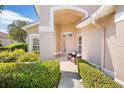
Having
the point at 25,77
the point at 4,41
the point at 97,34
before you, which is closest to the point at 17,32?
the point at 4,41

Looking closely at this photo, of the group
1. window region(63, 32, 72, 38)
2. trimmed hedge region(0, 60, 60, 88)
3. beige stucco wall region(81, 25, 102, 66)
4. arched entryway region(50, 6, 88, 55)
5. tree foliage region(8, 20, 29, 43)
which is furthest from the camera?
tree foliage region(8, 20, 29, 43)

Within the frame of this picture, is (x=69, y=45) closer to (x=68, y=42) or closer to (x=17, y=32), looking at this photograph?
(x=68, y=42)

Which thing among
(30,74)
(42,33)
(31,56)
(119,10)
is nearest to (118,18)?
(119,10)

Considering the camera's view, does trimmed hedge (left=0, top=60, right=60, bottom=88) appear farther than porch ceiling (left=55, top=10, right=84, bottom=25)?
No

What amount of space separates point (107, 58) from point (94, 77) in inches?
135

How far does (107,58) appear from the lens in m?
8.65

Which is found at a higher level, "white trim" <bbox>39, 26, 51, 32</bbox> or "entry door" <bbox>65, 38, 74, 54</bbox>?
"white trim" <bbox>39, 26, 51, 32</bbox>

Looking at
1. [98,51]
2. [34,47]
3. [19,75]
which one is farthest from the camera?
[34,47]

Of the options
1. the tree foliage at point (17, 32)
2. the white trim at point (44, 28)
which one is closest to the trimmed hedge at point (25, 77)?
the white trim at point (44, 28)

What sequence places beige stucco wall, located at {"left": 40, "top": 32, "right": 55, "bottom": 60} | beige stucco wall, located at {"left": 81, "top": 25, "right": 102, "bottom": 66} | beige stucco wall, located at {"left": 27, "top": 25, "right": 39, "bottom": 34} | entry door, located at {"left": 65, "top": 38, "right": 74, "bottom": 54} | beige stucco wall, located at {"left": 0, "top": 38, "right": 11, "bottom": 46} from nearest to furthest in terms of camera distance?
beige stucco wall, located at {"left": 81, "top": 25, "right": 102, "bottom": 66} < beige stucco wall, located at {"left": 40, "top": 32, "right": 55, "bottom": 60} < beige stucco wall, located at {"left": 27, "top": 25, "right": 39, "bottom": 34} < entry door, located at {"left": 65, "top": 38, "right": 74, "bottom": 54} < beige stucco wall, located at {"left": 0, "top": 38, "right": 11, "bottom": 46}

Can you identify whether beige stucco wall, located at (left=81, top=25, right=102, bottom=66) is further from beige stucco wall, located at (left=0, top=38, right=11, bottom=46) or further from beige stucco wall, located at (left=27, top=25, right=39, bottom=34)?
beige stucco wall, located at (left=0, top=38, right=11, bottom=46)

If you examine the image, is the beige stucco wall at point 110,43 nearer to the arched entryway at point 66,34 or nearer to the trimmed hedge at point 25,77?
the trimmed hedge at point 25,77

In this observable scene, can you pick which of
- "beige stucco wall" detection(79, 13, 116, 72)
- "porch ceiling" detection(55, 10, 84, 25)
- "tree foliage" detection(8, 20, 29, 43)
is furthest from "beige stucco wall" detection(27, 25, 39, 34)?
"tree foliage" detection(8, 20, 29, 43)

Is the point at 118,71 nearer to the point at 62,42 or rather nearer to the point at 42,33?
the point at 42,33
